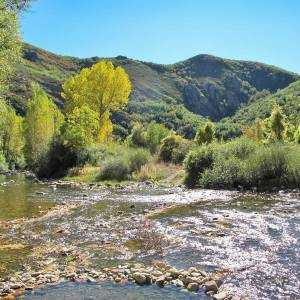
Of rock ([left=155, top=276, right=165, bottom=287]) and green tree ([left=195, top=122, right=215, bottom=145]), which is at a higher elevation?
green tree ([left=195, top=122, right=215, bottom=145])

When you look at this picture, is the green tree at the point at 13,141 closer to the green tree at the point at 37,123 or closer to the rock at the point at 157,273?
the green tree at the point at 37,123

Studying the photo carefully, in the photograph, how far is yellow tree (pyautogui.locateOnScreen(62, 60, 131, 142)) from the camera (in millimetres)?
58438

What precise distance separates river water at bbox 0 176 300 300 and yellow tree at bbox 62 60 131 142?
35.7 m

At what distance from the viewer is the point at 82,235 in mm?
15133

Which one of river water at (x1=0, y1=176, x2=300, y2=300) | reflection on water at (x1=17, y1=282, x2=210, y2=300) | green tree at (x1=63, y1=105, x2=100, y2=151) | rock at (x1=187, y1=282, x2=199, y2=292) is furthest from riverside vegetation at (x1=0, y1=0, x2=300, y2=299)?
river water at (x1=0, y1=176, x2=300, y2=300)

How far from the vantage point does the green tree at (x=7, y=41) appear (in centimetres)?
1930

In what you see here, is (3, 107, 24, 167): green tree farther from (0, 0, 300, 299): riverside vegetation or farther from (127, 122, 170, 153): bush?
(127, 122, 170, 153): bush

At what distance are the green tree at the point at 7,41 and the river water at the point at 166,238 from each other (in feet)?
22.7

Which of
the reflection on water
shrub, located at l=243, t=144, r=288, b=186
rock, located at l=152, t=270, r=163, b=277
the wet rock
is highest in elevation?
shrub, located at l=243, t=144, r=288, b=186

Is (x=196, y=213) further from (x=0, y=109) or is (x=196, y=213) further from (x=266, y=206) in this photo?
(x=0, y=109)

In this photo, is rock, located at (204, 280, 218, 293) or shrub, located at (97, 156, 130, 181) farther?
shrub, located at (97, 156, 130, 181)

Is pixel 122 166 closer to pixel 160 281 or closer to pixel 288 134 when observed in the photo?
pixel 288 134

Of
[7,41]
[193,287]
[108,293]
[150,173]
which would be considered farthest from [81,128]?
[193,287]

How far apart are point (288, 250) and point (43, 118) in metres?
58.0
